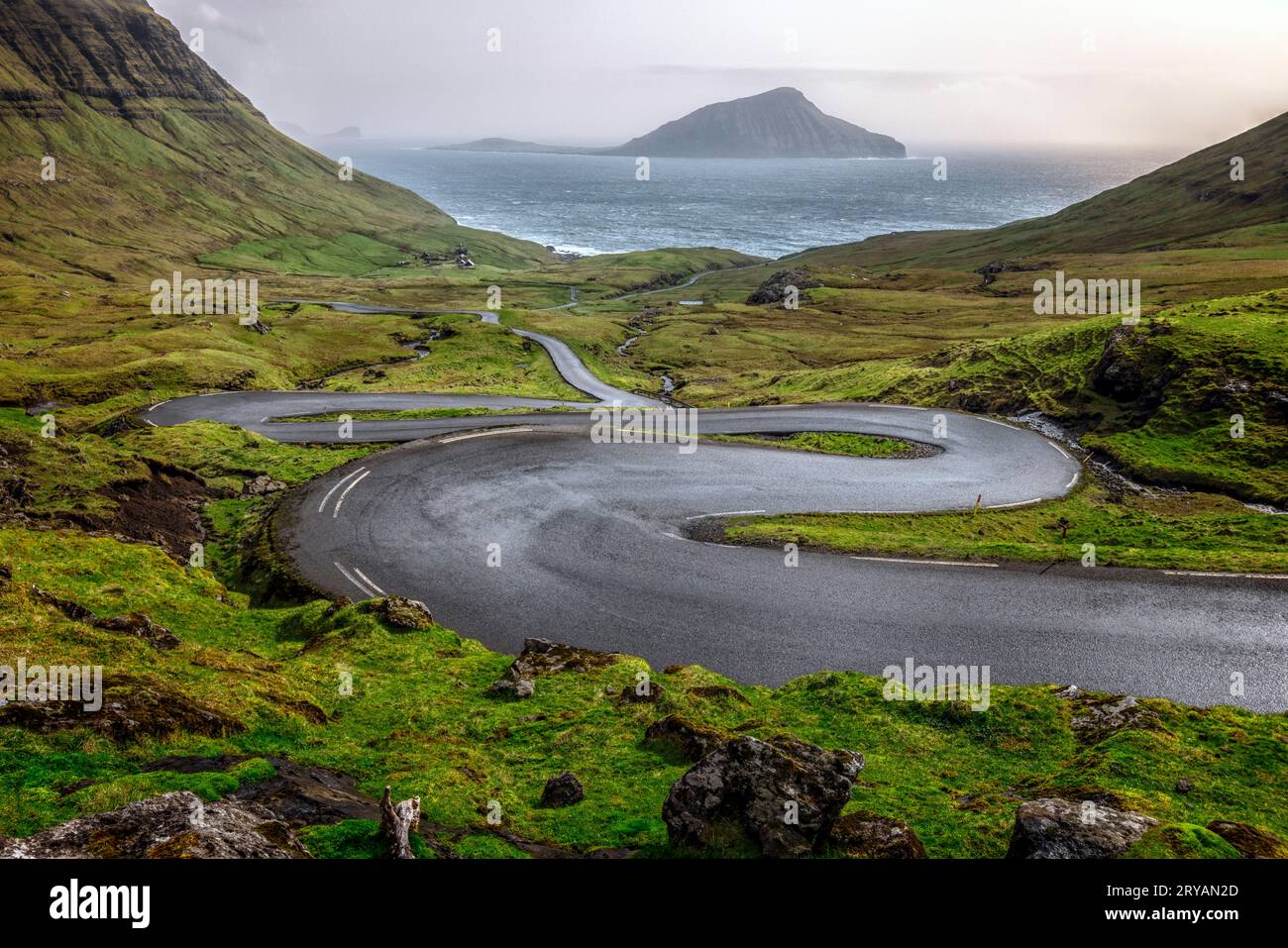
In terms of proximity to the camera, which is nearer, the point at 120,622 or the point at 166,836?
the point at 166,836

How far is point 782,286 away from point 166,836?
140556mm

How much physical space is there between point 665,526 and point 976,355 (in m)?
41.7

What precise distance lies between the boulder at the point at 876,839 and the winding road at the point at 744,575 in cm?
963

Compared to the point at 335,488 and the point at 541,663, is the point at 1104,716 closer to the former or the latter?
the point at 541,663

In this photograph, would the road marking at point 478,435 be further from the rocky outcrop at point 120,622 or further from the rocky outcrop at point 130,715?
the rocky outcrop at point 130,715

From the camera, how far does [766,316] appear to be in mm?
120438

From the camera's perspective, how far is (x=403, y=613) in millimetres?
23547

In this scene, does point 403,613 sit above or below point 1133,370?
below

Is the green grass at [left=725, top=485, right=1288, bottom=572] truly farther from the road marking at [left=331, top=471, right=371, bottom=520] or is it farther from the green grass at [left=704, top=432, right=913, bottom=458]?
the road marking at [left=331, top=471, right=371, bottom=520]

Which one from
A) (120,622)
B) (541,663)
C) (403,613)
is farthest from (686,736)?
(120,622)

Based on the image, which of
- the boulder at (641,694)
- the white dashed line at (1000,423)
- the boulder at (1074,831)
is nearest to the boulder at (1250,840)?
the boulder at (1074,831)

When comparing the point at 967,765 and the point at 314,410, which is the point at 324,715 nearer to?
the point at 967,765
